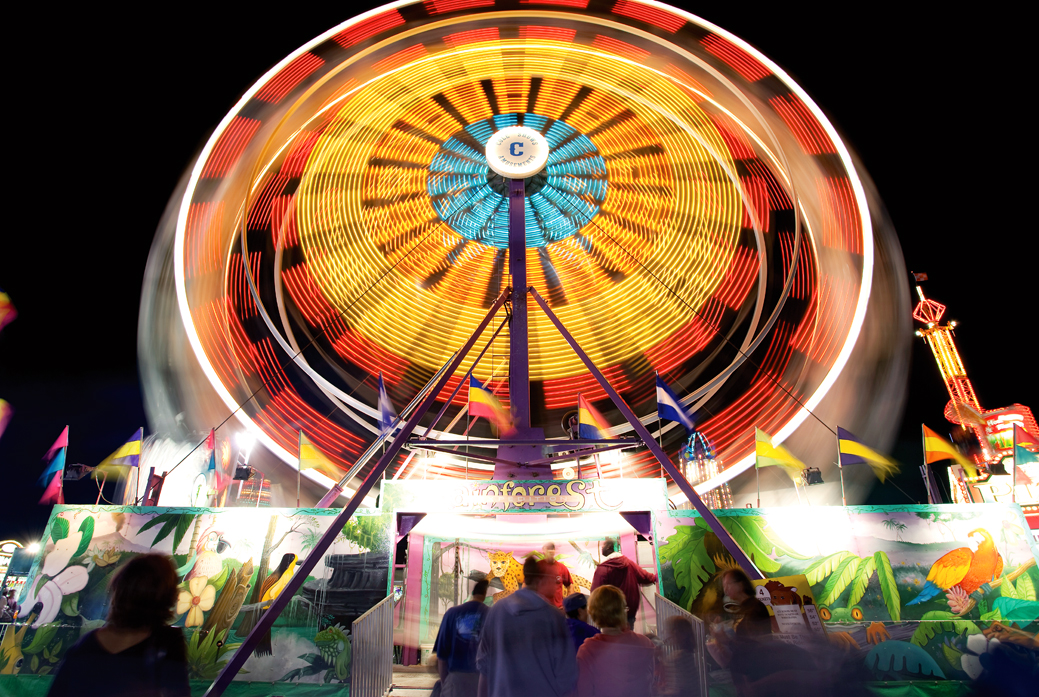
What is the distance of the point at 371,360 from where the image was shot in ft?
36.9

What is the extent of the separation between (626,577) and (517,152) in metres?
6.60

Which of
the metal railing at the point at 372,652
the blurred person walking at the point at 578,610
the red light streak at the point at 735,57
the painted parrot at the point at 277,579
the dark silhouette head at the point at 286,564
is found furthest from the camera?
the red light streak at the point at 735,57

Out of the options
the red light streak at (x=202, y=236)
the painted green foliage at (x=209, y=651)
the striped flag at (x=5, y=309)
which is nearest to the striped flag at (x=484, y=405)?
the red light streak at (x=202, y=236)

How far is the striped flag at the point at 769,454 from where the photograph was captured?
9180 mm

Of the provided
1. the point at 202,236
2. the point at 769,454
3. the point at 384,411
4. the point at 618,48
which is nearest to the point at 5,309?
the point at 202,236

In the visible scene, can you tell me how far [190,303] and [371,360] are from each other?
3.36 metres

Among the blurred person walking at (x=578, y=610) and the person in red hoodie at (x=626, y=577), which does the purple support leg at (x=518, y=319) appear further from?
the blurred person walking at (x=578, y=610)

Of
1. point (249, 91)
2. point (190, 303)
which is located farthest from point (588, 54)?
point (190, 303)

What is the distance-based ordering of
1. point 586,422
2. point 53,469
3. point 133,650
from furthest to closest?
point 53,469 < point 586,422 < point 133,650

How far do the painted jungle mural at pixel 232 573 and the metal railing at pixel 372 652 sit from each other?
78 cm

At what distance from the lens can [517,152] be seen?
970cm

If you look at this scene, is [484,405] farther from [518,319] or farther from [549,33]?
[549,33]

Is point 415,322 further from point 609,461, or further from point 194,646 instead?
point 194,646

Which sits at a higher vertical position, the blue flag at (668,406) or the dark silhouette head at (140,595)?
the blue flag at (668,406)
